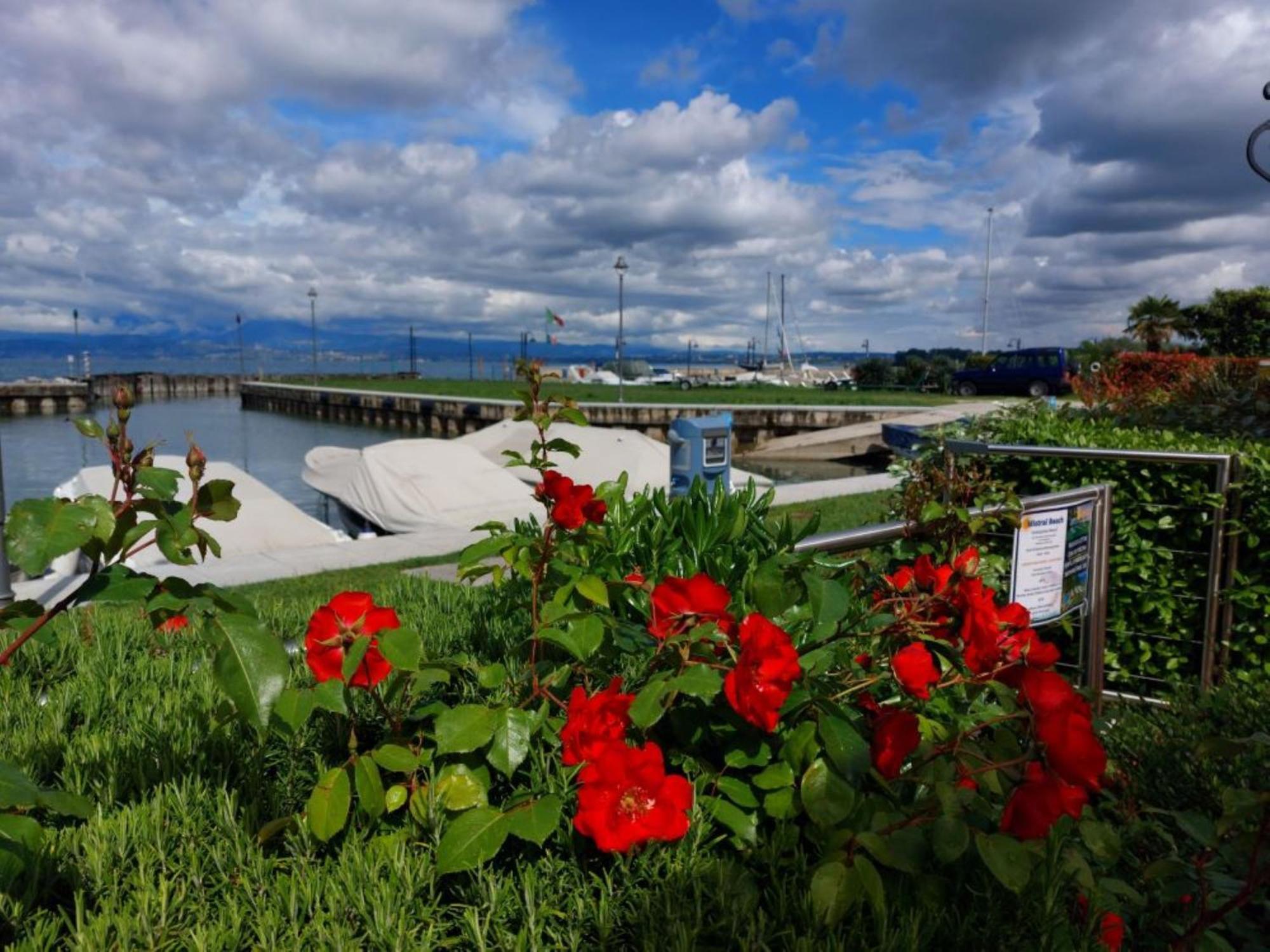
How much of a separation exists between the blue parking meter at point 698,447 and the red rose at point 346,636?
5.64 meters

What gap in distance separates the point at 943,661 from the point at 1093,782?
1.14 meters

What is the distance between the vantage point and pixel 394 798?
151 centimetres

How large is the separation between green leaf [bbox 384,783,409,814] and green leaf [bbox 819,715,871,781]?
78 centimetres

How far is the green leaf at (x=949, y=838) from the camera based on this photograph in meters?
1.29

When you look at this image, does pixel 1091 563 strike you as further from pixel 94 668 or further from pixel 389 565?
pixel 389 565

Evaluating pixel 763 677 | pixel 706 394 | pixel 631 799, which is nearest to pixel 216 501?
pixel 631 799

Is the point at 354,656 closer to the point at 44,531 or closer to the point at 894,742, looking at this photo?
the point at 44,531

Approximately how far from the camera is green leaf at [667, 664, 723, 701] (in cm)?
140

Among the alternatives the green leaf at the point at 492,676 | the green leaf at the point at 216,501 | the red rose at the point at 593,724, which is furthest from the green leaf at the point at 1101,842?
the green leaf at the point at 216,501

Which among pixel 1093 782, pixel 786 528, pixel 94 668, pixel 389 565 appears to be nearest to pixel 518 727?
pixel 1093 782

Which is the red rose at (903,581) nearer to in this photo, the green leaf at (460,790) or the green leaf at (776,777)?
the green leaf at (776,777)

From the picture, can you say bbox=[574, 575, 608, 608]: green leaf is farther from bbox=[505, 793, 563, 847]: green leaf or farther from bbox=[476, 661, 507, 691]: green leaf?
bbox=[505, 793, 563, 847]: green leaf

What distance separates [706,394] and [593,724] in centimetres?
4125

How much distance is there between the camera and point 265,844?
159 cm
